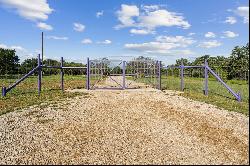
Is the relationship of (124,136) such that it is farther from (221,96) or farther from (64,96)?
(221,96)

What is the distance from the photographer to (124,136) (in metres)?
8.87

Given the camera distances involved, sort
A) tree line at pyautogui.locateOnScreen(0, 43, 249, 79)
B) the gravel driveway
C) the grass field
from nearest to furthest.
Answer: the gravel driveway, the grass field, tree line at pyautogui.locateOnScreen(0, 43, 249, 79)

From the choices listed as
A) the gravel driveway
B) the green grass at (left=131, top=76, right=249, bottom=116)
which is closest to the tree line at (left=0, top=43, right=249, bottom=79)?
the green grass at (left=131, top=76, right=249, bottom=116)

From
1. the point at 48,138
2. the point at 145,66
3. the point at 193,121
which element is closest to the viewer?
the point at 48,138

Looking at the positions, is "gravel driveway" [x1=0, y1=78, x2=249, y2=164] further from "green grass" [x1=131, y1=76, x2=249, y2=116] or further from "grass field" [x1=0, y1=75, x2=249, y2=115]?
"grass field" [x1=0, y1=75, x2=249, y2=115]

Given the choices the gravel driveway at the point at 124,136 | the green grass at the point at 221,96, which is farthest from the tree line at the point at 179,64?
the gravel driveway at the point at 124,136

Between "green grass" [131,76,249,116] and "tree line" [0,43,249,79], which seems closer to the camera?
"green grass" [131,76,249,116]

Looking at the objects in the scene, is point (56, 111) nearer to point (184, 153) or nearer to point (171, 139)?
point (171, 139)

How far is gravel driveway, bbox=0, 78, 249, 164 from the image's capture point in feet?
22.9

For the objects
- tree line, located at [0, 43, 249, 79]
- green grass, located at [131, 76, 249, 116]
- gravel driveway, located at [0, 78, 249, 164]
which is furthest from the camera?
tree line, located at [0, 43, 249, 79]

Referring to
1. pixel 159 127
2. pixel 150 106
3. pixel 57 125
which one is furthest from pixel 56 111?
pixel 159 127

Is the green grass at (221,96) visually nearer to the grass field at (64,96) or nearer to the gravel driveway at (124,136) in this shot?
the grass field at (64,96)

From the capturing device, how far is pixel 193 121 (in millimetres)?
10758

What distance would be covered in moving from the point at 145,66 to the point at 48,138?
20.9 m
